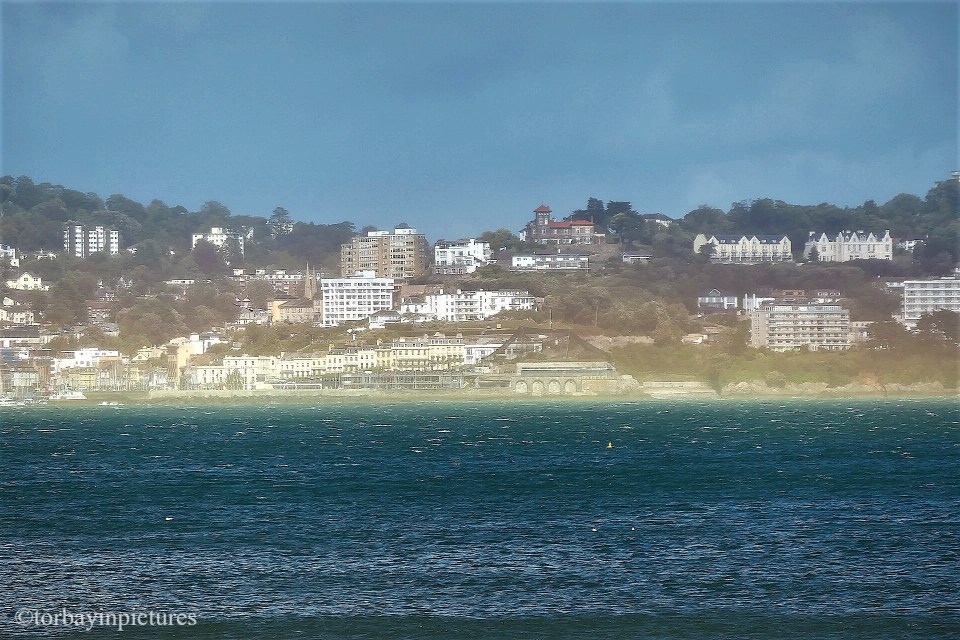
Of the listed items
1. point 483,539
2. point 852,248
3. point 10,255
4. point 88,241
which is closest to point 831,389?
point 852,248

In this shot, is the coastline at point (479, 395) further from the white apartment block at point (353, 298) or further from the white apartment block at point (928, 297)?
the white apartment block at point (353, 298)

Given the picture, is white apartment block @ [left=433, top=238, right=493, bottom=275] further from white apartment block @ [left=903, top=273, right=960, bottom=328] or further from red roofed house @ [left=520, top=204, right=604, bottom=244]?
white apartment block @ [left=903, top=273, right=960, bottom=328]

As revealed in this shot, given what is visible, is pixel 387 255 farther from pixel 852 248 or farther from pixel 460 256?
pixel 852 248

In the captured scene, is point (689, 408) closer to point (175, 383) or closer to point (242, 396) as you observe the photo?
point (242, 396)

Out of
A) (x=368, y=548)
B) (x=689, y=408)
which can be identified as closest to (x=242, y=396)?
(x=689, y=408)

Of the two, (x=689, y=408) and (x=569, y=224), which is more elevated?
(x=569, y=224)
